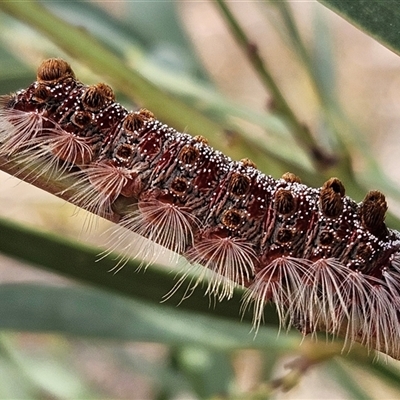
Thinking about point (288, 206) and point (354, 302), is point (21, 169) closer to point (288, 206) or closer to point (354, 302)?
point (288, 206)

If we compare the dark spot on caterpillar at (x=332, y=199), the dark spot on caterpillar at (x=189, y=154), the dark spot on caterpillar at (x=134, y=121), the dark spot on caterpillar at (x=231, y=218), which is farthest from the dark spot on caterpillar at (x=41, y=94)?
the dark spot on caterpillar at (x=332, y=199)

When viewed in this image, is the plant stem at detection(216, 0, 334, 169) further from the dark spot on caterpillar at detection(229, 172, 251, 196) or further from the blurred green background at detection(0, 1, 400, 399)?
the dark spot on caterpillar at detection(229, 172, 251, 196)

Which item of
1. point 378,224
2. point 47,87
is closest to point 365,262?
point 378,224

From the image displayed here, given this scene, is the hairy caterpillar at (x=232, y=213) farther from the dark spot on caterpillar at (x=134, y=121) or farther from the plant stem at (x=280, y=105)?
the plant stem at (x=280, y=105)

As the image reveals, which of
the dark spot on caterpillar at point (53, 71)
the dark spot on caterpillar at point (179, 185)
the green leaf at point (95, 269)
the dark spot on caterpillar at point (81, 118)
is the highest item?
the dark spot on caterpillar at point (53, 71)

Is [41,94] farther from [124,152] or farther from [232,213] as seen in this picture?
[232,213]

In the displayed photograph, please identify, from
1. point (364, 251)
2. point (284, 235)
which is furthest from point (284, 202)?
point (364, 251)

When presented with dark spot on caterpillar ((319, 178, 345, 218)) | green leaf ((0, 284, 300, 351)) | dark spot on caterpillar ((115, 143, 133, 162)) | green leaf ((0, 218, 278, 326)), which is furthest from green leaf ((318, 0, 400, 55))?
green leaf ((0, 284, 300, 351))
